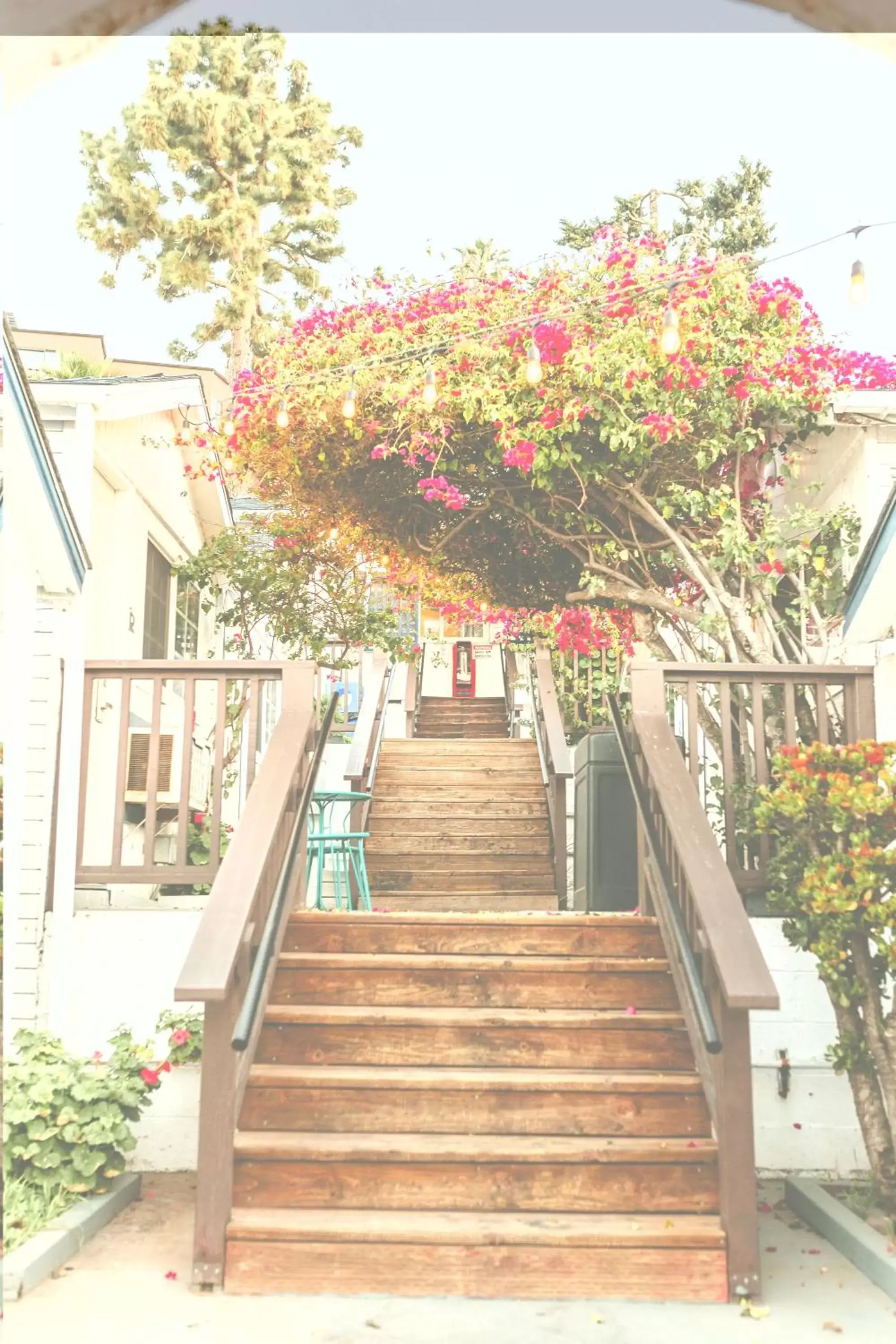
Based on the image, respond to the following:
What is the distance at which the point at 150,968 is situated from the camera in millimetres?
4734

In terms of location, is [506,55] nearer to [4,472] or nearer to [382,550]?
[4,472]

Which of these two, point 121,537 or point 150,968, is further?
point 121,537

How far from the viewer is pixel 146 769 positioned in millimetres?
6242

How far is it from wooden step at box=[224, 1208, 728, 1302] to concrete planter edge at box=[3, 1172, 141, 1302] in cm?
51

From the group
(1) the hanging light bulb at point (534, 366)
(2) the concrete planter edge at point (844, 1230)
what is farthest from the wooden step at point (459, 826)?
(2) the concrete planter edge at point (844, 1230)

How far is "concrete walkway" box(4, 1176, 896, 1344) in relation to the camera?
3.00m

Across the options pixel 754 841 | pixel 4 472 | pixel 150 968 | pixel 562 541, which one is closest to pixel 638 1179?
pixel 754 841

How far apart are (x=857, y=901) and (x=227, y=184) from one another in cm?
1245

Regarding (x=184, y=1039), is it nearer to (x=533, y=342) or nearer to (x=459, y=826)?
(x=459, y=826)

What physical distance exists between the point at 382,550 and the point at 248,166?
7.68 m

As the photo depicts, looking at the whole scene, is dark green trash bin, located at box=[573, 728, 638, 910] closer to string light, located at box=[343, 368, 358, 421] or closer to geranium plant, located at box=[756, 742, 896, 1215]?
string light, located at box=[343, 368, 358, 421]

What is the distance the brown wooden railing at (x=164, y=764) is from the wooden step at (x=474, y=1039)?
34.5 inches

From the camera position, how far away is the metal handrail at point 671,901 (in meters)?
3.33

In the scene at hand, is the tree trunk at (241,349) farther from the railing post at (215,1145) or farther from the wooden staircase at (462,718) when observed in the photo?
the railing post at (215,1145)
